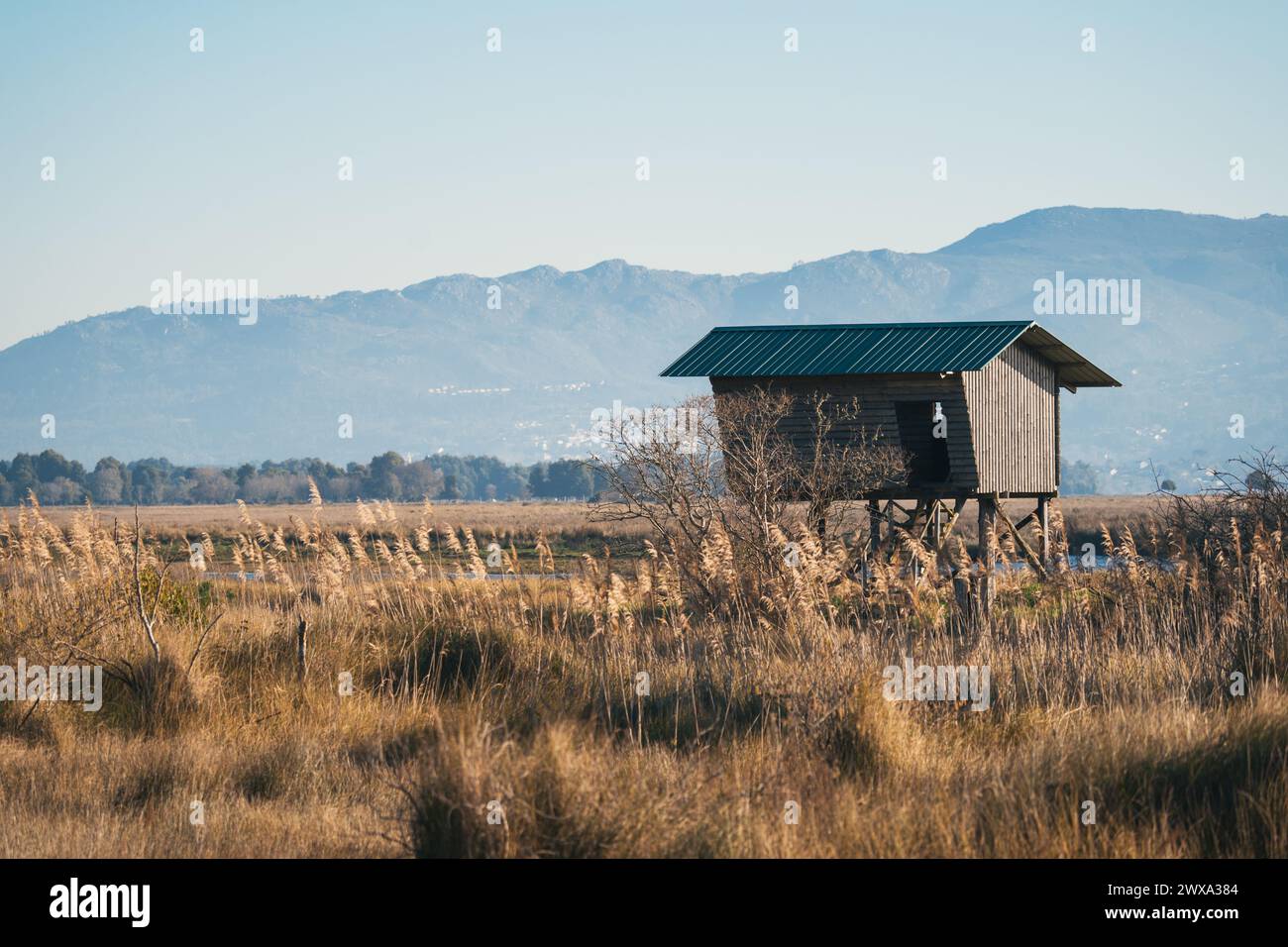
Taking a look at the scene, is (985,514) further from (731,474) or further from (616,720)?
(616,720)

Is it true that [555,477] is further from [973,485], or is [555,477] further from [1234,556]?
[1234,556]

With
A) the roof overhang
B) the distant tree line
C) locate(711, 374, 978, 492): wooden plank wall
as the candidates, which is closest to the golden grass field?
locate(711, 374, 978, 492): wooden plank wall

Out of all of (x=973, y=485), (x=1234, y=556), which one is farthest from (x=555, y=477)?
(x=1234, y=556)

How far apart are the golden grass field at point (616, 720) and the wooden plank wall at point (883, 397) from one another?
14024 mm

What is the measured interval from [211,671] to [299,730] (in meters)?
1.49

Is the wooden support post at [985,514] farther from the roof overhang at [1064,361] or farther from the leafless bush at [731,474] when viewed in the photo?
the leafless bush at [731,474]

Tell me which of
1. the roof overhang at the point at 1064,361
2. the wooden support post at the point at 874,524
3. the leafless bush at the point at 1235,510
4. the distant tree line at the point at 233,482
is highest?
the roof overhang at the point at 1064,361

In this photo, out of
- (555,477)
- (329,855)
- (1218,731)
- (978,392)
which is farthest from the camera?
(555,477)

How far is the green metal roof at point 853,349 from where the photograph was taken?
29.6m

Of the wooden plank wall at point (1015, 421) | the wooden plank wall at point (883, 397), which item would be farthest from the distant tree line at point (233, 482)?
the wooden plank wall at point (883, 397)

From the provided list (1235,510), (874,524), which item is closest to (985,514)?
(874,524)

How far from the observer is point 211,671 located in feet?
36.8

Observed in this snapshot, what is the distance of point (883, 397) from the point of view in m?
29.9

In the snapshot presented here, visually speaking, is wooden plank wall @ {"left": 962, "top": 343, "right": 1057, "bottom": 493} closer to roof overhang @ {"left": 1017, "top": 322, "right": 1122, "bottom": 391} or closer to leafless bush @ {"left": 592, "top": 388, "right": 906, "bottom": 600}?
roof overhang @ {"left": 1017, "top": 322, "right": 1122, "bottom": 391}
